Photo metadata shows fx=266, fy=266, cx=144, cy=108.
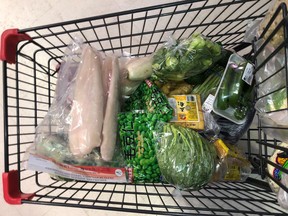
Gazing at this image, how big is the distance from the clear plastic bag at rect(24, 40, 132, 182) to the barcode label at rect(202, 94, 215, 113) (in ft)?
0.81

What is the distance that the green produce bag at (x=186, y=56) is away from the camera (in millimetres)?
664

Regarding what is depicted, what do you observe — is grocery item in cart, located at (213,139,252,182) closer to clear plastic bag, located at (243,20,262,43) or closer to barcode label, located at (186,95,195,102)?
barcode label, located at (186,95,195,102)

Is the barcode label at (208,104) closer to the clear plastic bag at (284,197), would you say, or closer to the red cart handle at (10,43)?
the clear plastic bag at (284,197)

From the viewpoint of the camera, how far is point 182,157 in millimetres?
638

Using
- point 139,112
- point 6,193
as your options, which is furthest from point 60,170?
point 139,112

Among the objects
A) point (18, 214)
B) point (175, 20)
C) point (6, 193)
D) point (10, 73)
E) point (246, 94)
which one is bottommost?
point (18, 214)

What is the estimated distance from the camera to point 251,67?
718 mm

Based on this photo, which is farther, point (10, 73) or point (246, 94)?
point (10, 73)

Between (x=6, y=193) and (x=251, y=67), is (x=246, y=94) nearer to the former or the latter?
(x=251, y=67)

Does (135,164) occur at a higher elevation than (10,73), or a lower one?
lower

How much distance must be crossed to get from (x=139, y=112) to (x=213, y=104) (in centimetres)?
21

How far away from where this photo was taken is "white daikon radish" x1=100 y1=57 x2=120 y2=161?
0.67m

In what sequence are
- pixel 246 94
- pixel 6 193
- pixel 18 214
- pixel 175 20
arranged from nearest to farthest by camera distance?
pixel 6 193, pixel 246 94, pixel 175 20, pixel 18 214

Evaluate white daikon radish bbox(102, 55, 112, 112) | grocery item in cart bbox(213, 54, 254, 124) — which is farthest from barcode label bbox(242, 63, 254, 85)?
white daikon radish bbox(102, 55, 112, 112)
